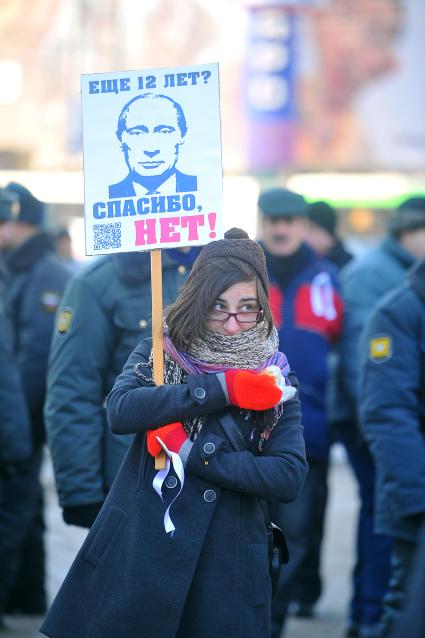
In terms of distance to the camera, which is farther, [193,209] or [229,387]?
[193,209]

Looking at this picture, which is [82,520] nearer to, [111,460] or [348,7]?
[111,460]

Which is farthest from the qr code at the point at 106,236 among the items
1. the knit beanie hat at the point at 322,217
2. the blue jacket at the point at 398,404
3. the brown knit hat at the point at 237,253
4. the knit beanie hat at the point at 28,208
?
the knit beanie hat at the point at 322,217

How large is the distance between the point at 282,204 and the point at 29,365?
4.83ft

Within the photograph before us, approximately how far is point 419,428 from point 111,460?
51.1 inches

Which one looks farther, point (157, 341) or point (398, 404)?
point (398, 404)

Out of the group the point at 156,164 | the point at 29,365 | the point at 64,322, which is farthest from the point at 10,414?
the point at 156,164

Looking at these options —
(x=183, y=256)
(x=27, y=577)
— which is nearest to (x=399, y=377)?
(x=183, y=256)

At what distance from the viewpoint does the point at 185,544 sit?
11.6 ft

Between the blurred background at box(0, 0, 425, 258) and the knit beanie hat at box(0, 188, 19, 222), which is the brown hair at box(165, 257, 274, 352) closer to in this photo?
the knit beanie hat at box(0, 188, 19, 222)

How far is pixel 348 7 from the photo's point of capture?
88.4 feet

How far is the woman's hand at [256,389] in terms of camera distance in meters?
3.51

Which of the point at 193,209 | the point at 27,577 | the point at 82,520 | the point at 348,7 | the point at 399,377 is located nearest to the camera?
the point at 193,209

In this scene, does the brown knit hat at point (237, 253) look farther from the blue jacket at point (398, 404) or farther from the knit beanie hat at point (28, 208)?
the knit beanie hat at point (28, 208)

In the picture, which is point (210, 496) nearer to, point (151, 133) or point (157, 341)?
point (157, 341)
